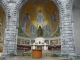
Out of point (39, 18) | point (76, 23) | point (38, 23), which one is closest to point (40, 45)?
point (38, 23)

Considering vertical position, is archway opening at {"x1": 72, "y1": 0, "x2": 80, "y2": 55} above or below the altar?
above

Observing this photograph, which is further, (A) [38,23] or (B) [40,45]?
(A) [38,23]

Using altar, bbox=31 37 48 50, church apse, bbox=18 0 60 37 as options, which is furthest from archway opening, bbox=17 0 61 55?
altar, bbox=31 37 48 50

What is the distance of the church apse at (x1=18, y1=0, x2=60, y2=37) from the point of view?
56.3 feet

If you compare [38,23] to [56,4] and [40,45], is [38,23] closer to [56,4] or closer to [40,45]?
[40,45]

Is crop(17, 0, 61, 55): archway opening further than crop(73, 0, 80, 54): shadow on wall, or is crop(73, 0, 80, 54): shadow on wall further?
crop(17, 0, 61, 55): archway opening

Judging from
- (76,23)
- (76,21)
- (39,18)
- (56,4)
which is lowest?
(76,23)

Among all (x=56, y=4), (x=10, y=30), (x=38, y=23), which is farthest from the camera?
(x=38, y=23)

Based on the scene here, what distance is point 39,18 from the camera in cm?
1864

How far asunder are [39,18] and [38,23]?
2.50 ft

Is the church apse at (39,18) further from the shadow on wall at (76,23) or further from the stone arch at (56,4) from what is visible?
the shadow on wall at (76,23)

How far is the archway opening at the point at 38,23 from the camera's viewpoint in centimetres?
1655

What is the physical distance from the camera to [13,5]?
15.7m

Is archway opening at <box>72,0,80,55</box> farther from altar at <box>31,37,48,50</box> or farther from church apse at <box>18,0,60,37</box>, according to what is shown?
altar at <box>31,37,48,50</box>
